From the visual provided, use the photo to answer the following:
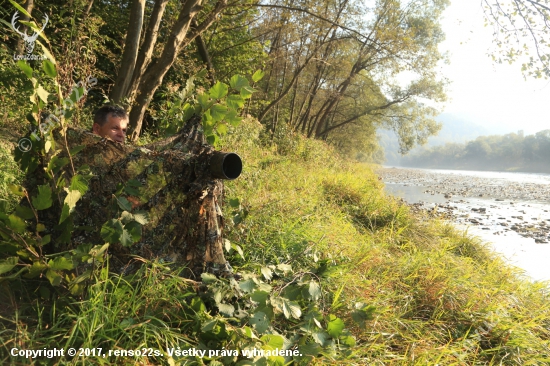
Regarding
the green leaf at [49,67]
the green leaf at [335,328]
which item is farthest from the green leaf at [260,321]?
the green leaf at [49,67]

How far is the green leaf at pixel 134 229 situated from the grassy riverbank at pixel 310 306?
9.9 inches

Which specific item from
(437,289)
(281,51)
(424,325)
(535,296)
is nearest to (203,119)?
(424,325)

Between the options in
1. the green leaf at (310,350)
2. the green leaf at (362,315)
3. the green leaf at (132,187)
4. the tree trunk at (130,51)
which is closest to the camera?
the green leaf at (132,187)

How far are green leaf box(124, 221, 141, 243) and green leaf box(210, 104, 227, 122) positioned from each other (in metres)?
0.83

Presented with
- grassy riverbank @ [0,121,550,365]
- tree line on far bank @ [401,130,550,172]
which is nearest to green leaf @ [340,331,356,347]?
grassy riverbank @ [0,121,550,365]

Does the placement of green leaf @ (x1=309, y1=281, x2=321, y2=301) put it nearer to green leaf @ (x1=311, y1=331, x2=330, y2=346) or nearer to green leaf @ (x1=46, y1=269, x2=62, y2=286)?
green leaf @ (x1=311, y1=331, x2=330, y2=346)

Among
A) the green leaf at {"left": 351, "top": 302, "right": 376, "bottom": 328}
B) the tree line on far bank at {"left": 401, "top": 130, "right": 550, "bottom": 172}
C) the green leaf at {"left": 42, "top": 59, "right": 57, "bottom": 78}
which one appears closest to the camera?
the green leaf at {"left": 42, "top": 59, "right": 57, "bottom": 78}

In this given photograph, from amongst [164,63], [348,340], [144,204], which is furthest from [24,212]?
[164,63]

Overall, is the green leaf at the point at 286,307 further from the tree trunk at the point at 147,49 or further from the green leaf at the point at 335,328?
the tree trunk at the point at 147,49

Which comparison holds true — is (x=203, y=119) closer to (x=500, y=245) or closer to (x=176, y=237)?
(x=176, y=237)

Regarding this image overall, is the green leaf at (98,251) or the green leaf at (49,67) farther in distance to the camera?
the green leaf at (98,251)

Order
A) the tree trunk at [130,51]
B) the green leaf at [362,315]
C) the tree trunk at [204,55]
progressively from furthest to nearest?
the tree trunk at [204,55]
the tree trunk at [130,51]
the green leaf at [362,315]

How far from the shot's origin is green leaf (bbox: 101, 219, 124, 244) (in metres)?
1.38

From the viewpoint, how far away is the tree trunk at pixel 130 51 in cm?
390
